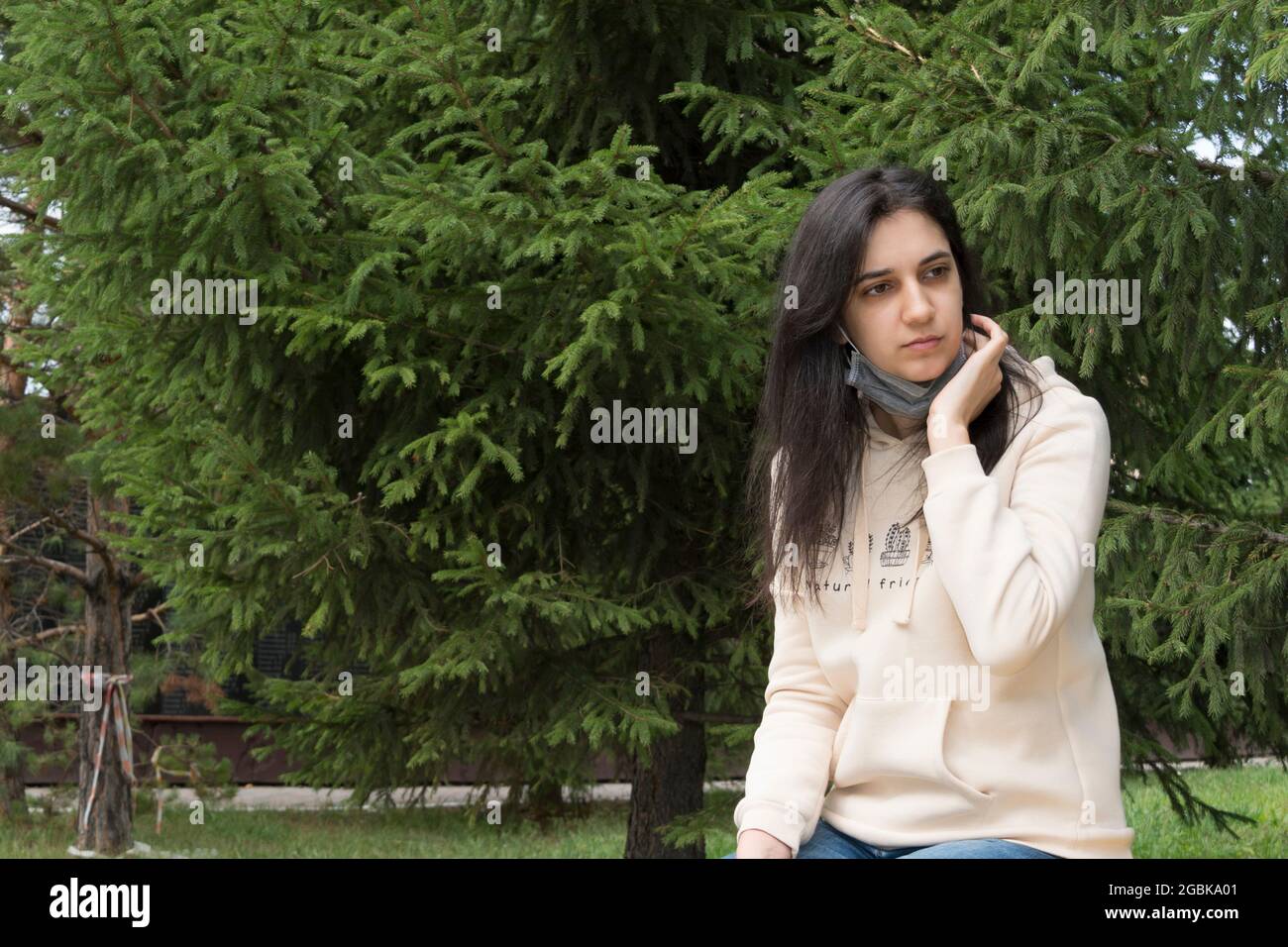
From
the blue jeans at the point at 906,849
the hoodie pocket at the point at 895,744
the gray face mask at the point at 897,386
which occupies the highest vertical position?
the gray face mask at the point at 897,386

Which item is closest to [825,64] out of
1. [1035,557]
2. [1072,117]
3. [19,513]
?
[1072,117]

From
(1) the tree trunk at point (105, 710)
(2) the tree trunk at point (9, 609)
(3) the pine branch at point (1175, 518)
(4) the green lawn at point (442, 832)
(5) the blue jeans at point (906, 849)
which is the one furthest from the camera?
(2) the tree trunk at point (9, 609)

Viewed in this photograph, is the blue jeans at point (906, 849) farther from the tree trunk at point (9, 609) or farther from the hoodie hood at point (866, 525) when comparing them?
the tree trunk at point (9, 609)

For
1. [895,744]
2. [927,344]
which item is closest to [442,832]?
[895,744]

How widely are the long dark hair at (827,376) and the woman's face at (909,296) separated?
25 mm

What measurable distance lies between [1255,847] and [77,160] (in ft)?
23.2

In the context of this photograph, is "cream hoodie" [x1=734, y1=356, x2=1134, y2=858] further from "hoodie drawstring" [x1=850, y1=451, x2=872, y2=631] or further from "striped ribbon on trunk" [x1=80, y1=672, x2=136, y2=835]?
"striped ribbon on trunk" [x1=80, y1=672, x2=136, y2=835]

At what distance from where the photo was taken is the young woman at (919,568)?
6.01 ft

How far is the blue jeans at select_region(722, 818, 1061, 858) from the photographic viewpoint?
5.88 feet

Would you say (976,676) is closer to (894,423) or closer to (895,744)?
(895,744)

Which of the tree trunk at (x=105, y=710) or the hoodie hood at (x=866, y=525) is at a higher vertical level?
the hoodie hood at (x=866, y=525)

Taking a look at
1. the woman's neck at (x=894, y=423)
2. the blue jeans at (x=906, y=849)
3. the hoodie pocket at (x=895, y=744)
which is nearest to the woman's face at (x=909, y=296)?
the woman's neck at (x=894, y=423)

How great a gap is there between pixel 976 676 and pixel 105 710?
9.66 meters

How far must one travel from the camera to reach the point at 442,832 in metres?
11.9
